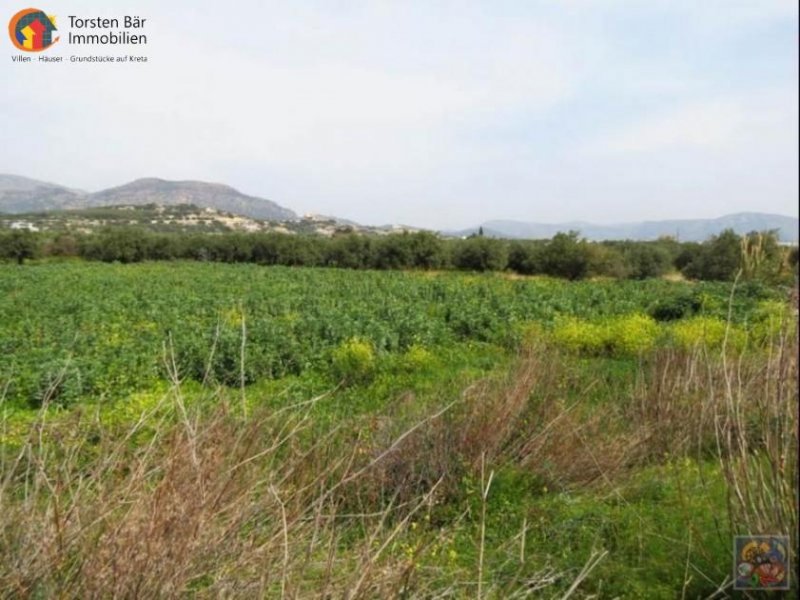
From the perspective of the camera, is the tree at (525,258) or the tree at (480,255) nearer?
the tree at (525,258)

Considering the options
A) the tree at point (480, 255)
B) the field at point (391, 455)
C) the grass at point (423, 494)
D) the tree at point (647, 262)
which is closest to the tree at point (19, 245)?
the field at point (391, 455)

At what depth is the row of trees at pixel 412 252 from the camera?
138 feet

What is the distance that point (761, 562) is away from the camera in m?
2.81

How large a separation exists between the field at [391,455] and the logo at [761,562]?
3.5 inches

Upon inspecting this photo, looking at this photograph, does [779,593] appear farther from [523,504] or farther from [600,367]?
[600,367]

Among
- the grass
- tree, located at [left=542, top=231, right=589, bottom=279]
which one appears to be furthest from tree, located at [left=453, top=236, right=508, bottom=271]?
the grass

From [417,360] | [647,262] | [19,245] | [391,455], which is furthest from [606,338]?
[19,245]

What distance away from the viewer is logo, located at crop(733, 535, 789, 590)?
2682mm

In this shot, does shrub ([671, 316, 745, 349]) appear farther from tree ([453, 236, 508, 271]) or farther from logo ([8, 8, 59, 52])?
tree ([453, 236, 508, 271])

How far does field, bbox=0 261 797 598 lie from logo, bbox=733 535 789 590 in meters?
0.09

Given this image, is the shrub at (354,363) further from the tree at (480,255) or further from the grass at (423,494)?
the tree at (480,255)

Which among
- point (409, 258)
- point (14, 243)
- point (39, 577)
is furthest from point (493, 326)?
point (14, 243)

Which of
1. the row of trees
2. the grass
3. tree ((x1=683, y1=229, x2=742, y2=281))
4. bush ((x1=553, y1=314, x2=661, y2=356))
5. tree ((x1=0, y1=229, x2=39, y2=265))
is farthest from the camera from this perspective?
the row of trees

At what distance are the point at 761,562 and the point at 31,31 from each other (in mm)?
10548
